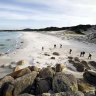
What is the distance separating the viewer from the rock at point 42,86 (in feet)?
53.1

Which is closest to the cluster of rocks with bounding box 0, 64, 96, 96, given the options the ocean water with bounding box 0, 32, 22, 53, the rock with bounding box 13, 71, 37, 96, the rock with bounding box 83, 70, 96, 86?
the rock with bounding box 13, 71, 37, 96

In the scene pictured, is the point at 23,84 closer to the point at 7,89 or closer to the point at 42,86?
the point at 7,89

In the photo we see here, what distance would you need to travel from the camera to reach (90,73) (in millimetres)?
20469

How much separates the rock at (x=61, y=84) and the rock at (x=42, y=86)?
0.63m

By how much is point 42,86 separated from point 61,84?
149 centimetres

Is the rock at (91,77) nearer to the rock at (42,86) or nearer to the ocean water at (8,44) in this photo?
the rock at (42,86)

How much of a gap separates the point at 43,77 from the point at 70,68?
31.3 ft

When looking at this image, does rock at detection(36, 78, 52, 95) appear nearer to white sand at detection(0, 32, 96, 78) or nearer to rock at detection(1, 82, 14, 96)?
rock at detection(1, 82, 14, 96)

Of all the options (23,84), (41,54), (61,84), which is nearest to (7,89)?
(23,84)

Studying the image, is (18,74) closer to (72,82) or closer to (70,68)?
(72,82)

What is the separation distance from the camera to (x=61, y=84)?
621 inches

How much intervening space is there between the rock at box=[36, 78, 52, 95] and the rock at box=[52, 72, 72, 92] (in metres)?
0.63

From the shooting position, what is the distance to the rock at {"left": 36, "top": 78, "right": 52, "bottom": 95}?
1617cm

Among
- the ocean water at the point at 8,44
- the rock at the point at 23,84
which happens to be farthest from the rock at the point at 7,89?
the ocean water at the point at 8,44
